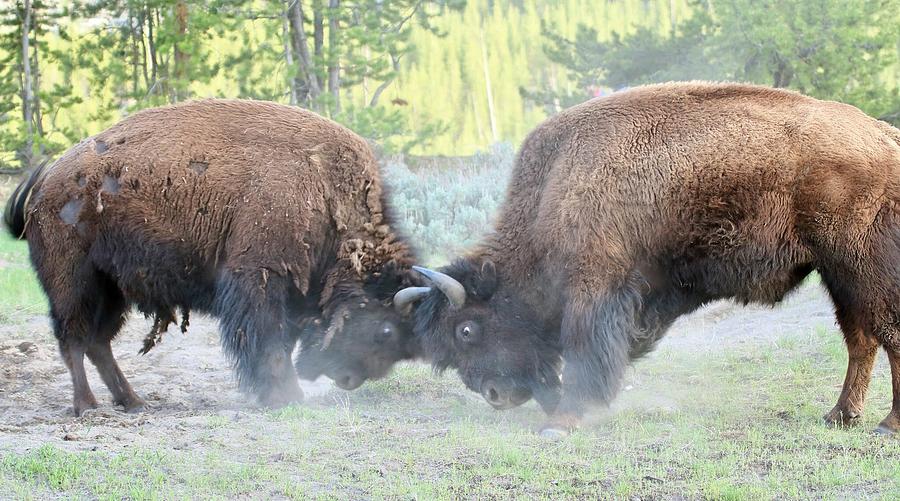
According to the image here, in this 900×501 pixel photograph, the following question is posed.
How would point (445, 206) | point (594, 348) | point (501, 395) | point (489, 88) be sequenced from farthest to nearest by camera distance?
1. point (489, 88)
2. point (445, 206)
3. point (501, 395)
4. point (594, 348)

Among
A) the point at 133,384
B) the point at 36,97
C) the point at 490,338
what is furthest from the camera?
the point at 36,97

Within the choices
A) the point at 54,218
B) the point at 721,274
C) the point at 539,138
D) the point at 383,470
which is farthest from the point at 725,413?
the point at 54,218

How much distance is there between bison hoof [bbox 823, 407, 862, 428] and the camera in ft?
19.1

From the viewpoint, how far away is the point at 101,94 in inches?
837

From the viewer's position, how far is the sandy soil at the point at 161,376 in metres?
5.58

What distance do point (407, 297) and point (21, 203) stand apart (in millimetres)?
2911

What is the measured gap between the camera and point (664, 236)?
5.93 m

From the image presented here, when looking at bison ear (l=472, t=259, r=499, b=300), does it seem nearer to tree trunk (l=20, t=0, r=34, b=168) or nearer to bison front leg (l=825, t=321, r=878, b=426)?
bison front leg (l=825, t=321, r=878, b=426)

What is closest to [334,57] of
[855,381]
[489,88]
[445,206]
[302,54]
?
[302,54]

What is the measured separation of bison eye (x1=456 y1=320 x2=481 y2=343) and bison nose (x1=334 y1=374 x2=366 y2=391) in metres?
0.97

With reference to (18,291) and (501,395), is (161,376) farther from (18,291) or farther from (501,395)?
(18,291)

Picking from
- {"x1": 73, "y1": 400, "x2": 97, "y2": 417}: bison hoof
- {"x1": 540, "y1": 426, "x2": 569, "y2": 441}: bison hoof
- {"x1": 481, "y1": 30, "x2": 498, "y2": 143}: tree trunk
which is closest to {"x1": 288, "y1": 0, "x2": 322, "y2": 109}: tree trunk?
{"x1": 73, "y1": 400, "x2": 97, "y2": 417}: bison hoof

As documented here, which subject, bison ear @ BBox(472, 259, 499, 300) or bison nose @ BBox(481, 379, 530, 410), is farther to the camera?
bison ear @ BBox(472, 259, 499, 300)

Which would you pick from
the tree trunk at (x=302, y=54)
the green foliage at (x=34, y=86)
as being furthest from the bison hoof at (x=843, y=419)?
the green foliage at (x=34, y=86)
